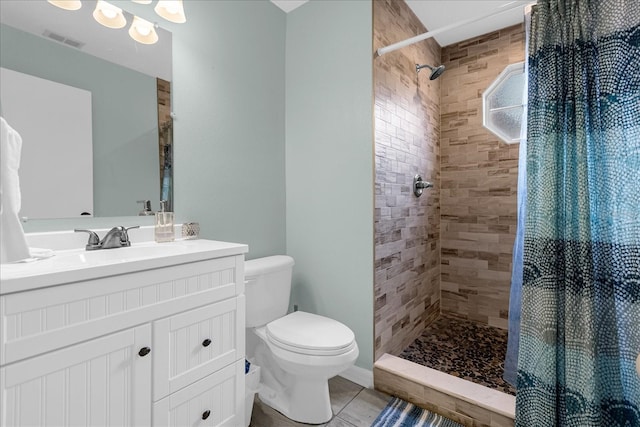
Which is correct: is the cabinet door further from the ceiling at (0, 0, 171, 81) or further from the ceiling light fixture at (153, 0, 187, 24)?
the ceiling light fixture at (153, 0, 187, 24)

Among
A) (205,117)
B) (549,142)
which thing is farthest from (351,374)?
(205,117)

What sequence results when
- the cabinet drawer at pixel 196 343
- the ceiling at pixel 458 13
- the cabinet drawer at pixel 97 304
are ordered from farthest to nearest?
the ceiling at pixel 458 13 → the cabinet drawer at pixel 196 343 → the cabinet drawer at pixel 97 304

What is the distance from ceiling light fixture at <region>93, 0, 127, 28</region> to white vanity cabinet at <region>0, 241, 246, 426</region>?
1.24 m

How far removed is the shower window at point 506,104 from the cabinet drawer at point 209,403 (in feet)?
8.45

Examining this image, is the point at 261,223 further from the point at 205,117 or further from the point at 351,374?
the point at 351,374

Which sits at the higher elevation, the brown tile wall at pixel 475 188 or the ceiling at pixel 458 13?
the ceiling at pixel 458 13

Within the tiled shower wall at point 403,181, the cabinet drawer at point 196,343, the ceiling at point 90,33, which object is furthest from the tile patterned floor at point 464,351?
the ceiling at point 90,33

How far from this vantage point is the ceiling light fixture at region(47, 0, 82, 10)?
1370 millimetres

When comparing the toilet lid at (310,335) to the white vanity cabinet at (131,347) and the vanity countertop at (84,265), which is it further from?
the vanity countertop at (84,265)

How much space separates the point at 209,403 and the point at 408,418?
1065mm

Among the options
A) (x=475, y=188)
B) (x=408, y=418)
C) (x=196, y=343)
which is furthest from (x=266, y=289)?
(x=475, y=188)

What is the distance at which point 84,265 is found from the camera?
0.96m

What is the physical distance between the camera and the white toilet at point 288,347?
1.55 m

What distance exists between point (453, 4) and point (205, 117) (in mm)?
1989
